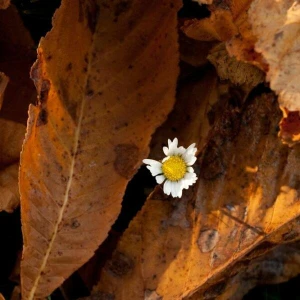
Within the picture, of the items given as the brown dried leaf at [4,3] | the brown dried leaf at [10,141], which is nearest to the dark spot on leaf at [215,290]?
the brown dried leaf at [10,141]

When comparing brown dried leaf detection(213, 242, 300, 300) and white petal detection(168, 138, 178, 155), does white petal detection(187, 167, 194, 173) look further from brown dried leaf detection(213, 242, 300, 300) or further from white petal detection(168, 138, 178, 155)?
brown dried leaf detection(213, 242, 300, 300)

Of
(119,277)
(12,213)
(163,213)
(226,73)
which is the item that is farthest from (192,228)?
(12,213)

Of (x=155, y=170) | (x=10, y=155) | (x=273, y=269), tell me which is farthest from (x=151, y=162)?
(x=273, y=269)

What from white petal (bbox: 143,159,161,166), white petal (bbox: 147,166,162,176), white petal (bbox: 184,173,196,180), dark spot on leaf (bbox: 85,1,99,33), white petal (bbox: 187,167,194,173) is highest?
dark spot on leaf (bbox: 85,1,99,33)

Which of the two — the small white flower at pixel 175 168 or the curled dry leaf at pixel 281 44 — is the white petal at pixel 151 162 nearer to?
the small white flower at pixel 175 168

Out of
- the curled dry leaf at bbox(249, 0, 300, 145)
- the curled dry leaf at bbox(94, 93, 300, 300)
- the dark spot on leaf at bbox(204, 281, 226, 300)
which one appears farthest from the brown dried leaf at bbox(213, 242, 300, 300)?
the curled dry leaf at bbox(249, 0, 300, 145)

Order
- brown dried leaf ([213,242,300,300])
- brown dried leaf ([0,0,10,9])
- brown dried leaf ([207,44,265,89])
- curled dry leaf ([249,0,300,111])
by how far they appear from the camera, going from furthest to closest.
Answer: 1. brown dried leaf ([213,242,300,300])
2. brown dried leaf ([207,44,265,89])
3. brown dried leaf ([0,0,10,9])
4. curled dry leaf ([249,0,300,111])

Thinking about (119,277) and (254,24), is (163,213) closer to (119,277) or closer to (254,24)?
(119,277)
